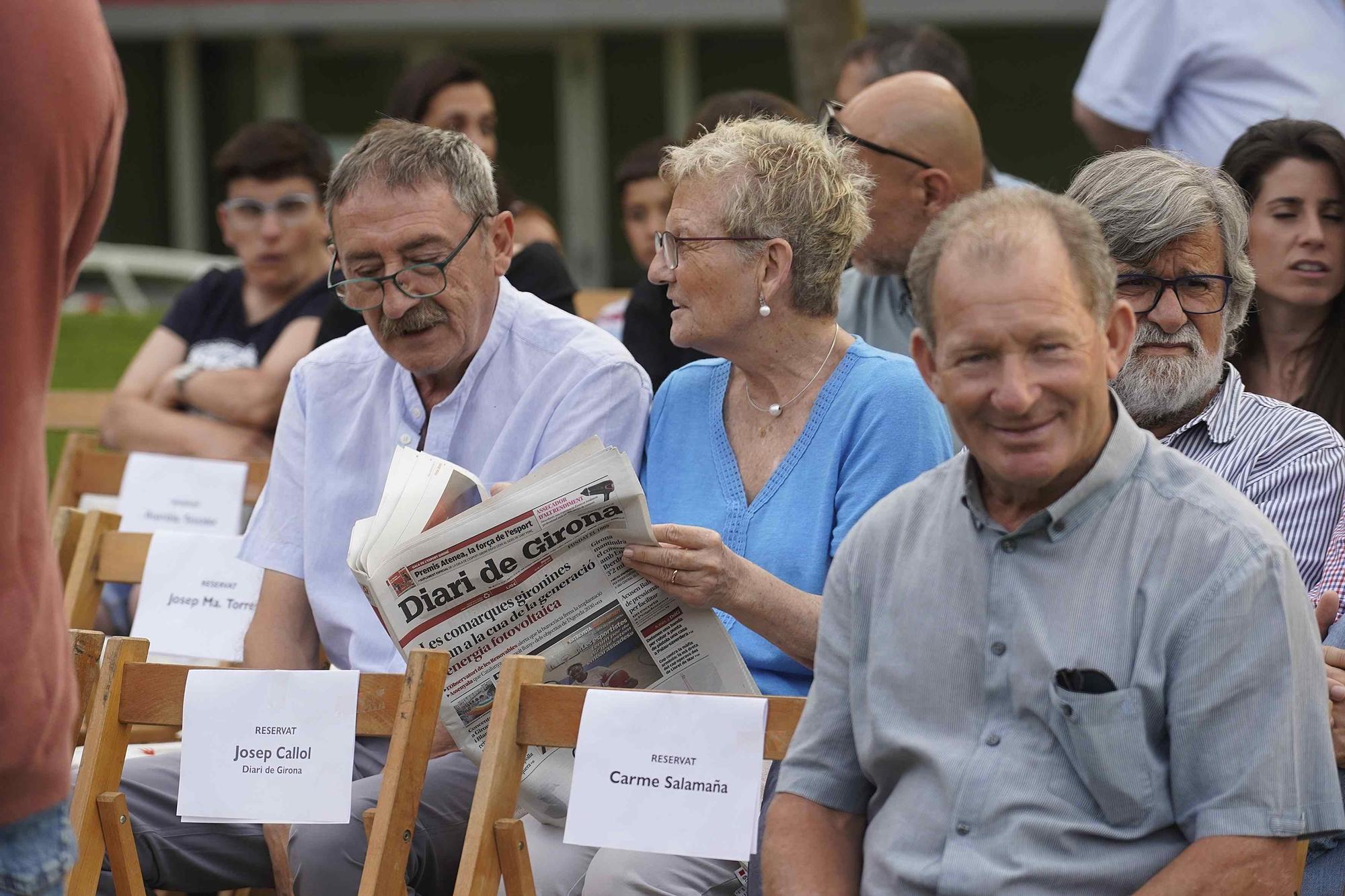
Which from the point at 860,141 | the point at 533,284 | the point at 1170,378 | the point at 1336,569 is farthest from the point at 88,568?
the point at 1336,569

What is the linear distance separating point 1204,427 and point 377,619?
175 cm

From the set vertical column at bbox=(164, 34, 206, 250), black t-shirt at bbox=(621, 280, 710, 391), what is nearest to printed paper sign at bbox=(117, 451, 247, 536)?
black t-shirt at bbox=(621, 280, 710, 391)

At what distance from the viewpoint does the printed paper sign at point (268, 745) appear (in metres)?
2.74

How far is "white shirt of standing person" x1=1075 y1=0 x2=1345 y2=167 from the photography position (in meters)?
4.57

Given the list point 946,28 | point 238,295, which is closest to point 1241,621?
point 238,295

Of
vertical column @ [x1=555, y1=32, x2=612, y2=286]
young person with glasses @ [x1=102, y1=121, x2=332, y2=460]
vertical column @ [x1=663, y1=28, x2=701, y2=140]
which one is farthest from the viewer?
vertical column @ [x1=555, y1=32, x2=612, y2=286]

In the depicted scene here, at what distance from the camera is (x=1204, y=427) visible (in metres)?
2.91

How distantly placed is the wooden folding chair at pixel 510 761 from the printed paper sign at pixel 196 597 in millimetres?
1349

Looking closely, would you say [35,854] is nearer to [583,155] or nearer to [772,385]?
[772,385]

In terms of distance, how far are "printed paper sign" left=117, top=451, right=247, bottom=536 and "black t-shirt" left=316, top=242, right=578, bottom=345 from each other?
50 centimetres

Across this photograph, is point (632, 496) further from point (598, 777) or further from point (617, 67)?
point (617, 67)

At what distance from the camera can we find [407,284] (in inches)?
131

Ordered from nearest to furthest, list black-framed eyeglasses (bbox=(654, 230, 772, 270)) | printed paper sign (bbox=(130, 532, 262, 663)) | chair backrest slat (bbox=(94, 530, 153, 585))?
black-framed eyeglasses (bbox=(654, 230, 772, 270)), printed paper sign (bbox=(130, 532, 262, 663)), chair backrest slat (bbox=(94, 530, 153, 585))

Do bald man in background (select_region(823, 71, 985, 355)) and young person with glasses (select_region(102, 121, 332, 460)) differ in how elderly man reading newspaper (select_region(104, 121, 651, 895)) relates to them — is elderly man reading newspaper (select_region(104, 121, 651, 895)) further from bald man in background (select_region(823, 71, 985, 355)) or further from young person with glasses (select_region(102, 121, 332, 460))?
young person with glasses (select_region(102, 121, 332, 460))
